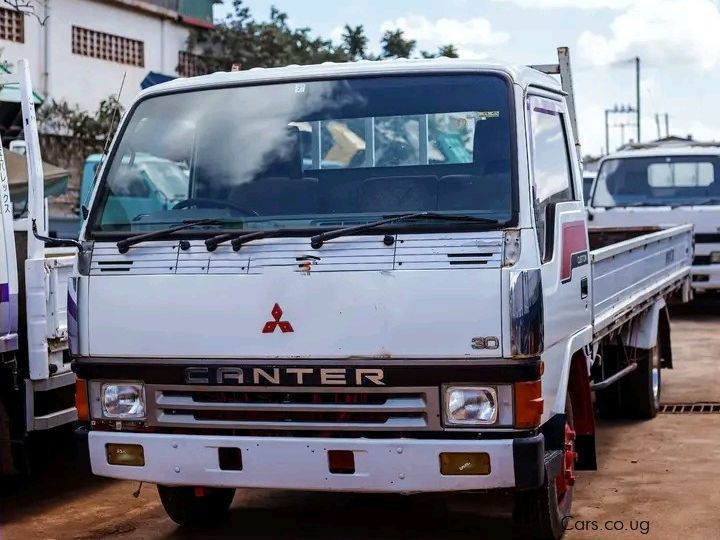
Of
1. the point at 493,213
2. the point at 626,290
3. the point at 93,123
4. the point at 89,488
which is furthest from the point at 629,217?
the point at 93,123

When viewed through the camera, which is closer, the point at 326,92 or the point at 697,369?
the point at 326,92

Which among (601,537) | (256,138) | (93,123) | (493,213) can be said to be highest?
(93,123)

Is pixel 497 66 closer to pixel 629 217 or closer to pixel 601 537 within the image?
pixel 601 537

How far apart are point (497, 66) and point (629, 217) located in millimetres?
9457

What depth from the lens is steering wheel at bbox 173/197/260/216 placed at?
17.0 feet

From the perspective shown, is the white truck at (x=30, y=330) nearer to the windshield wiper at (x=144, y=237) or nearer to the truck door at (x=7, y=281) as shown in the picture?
the truck door at (x=7, y=281)

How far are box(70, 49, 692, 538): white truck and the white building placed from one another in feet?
55.1

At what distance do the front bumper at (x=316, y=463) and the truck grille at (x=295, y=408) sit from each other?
6 cm

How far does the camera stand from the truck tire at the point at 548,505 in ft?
16.9

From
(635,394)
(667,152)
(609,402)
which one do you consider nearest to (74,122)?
(667,152)

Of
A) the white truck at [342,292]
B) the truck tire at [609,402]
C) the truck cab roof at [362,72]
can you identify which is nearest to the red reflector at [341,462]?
the white truck at [342,292]

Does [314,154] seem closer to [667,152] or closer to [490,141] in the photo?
[490,141]

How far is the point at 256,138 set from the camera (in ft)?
17.8

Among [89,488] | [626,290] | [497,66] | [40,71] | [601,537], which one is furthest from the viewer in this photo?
[40,71]
